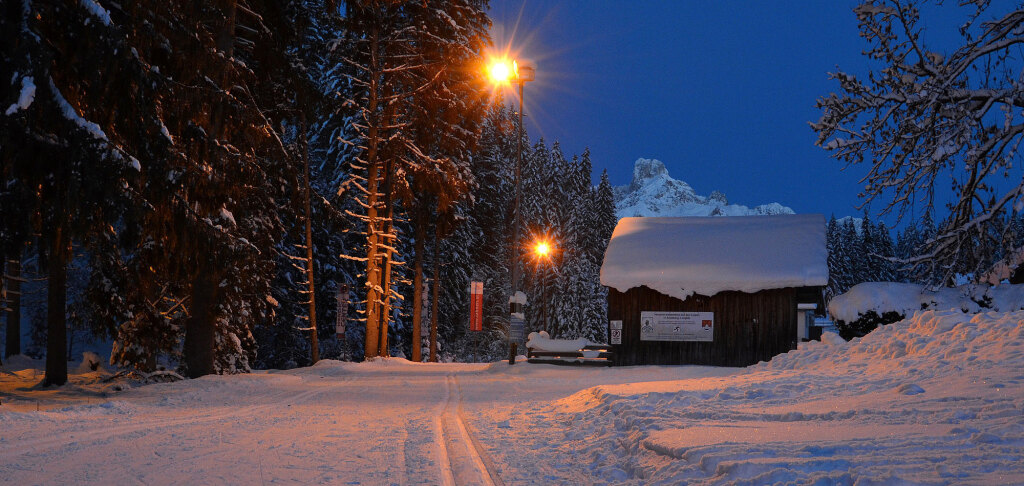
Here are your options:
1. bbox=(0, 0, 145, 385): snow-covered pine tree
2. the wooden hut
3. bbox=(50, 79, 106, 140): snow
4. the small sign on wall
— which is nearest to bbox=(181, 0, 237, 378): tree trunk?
bbox=(0, 0, 145, 385): snow-covered pine tree

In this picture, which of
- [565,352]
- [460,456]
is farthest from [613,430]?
[565,352]

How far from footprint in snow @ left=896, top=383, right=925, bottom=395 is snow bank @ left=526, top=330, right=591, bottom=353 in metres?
15.9

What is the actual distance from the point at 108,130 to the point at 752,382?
11.5m

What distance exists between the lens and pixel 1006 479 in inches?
183

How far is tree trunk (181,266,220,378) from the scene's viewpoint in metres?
17.6

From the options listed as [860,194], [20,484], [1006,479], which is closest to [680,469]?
[1006,479]

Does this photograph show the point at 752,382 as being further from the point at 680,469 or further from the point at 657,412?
the point at 680,469

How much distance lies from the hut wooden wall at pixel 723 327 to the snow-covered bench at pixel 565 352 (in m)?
0.58

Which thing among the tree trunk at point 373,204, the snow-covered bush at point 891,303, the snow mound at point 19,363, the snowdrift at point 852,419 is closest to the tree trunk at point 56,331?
the tree trunk at point 373,204

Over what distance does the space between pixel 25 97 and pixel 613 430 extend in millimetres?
8882

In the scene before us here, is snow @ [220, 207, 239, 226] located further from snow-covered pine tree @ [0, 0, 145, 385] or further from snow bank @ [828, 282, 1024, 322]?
snow bank @ [828, 282, 1024, 322]

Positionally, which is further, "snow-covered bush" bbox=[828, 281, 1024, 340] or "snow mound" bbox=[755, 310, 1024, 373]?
"snow-covered bush" bbox=[828, 281, 1024, 340]

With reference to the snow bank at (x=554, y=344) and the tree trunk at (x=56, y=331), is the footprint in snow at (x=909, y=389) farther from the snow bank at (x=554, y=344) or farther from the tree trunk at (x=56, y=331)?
the tree trunk at (x=56, y=331)

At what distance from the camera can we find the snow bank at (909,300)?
558 inches
